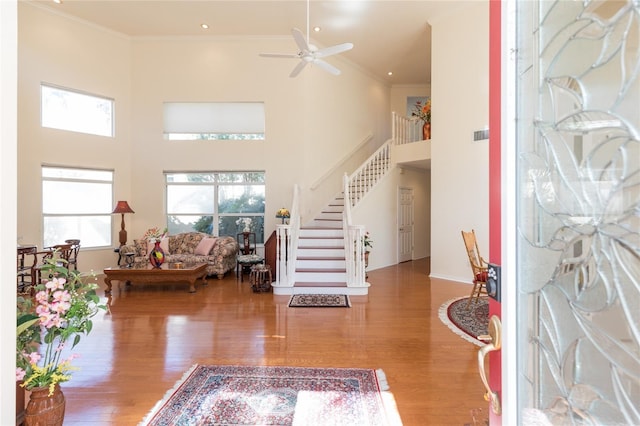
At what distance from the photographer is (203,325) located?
12.9 feet

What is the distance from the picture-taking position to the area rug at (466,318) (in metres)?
3.58

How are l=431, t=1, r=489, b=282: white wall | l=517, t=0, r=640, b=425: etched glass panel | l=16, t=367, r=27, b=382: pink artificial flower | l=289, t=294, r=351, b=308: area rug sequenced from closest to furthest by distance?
l=517, t=0, r=640, b=425: etched glass panel < l=16, t=367, r=27, b=382: pink artificial flower < l=289, t=294, r=351, b=308: area rug < l=431, t=1, r=489, b=282: white wall

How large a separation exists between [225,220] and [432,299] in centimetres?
519

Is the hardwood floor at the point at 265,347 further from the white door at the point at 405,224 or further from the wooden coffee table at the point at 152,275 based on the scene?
the white door at the point at 405,224

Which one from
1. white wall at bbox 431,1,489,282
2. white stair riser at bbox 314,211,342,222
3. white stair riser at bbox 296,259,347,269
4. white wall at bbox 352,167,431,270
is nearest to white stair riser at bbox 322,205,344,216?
white stair riser at bbox 314,211,342,222

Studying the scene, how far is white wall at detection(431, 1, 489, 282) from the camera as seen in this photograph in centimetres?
598

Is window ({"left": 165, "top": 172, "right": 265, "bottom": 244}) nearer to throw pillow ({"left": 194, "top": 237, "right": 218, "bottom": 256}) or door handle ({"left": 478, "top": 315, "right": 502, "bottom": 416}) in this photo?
throw pillow ({"left": 194, "top": 237, "right": 218, "bottom": 256})

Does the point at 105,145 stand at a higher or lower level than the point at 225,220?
higher

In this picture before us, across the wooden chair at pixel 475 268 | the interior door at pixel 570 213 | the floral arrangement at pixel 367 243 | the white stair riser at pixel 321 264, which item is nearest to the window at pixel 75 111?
the white stair riser at pixel 321 264

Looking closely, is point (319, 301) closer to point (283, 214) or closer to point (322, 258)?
point (322, 258)

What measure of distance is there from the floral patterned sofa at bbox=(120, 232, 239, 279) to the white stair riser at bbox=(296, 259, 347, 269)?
6.02ft

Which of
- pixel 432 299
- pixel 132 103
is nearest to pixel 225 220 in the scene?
pixel 132 103

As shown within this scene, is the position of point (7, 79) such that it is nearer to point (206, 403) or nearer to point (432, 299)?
point (206, 403)

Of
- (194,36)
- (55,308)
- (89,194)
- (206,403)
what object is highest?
(194,36)
